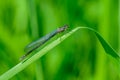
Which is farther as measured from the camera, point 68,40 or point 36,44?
point 68,40

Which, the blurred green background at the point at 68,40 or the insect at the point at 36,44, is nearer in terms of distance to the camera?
the insect at the point at 36,44

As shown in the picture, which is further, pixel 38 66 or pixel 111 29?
pixel 111 29

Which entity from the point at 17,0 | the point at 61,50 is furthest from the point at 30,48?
the point at 17,0

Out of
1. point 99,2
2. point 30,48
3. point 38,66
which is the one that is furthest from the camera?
point 99,2

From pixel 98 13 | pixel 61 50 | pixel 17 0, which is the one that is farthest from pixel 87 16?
pixel 17 0

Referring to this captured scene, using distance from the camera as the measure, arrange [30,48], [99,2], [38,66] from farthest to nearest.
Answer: [99,2], [30,48], [38,66]

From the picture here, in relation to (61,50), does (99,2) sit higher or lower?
higher

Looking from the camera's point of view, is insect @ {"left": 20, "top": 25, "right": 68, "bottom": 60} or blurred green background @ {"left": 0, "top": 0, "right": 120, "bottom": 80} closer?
insect @ {"left": 20, "top": 25, "right": 68, "bottom": 60}

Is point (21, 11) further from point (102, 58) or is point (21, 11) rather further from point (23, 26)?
point (102, 58)
